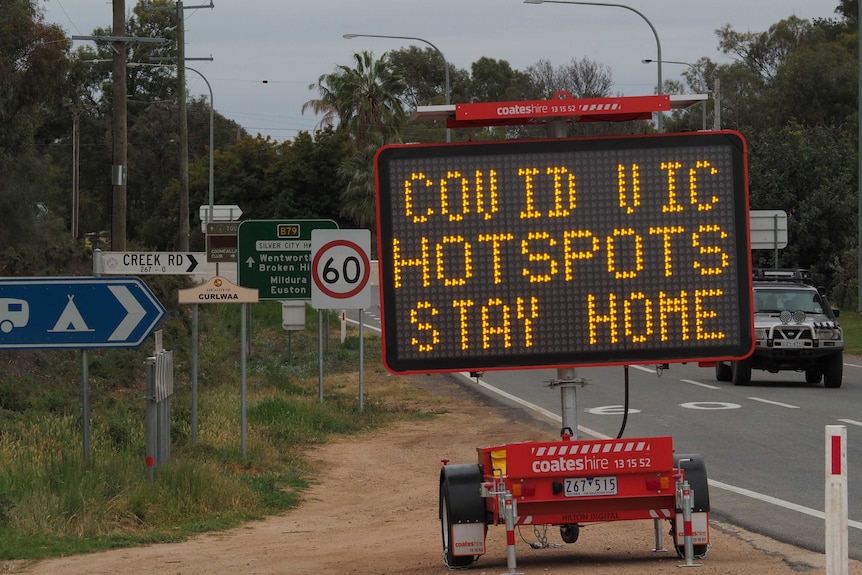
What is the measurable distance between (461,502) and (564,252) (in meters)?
1.76

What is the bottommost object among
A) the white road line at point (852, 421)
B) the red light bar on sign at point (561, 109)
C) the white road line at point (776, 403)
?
the white road line at point (852, 421)

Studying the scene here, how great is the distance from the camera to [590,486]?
8844 millimetres

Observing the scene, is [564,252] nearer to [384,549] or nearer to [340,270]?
[384,549]

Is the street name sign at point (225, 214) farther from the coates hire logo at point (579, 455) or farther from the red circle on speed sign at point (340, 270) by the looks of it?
the coates hire logo at point (579, 455)

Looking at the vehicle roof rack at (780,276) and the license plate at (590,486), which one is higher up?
the vehicle roof rack at (780,276)

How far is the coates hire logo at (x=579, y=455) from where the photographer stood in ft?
28.8

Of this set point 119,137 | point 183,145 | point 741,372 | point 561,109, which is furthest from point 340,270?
point 183,145

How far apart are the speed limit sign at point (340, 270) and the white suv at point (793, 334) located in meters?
7.55

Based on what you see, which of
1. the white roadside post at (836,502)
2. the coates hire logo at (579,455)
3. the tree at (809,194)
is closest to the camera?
the white roadside post at (836,502)

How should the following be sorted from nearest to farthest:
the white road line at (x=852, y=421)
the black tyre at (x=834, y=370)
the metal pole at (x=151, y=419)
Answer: the metal pole at (x=151, y=419) < the white road line at (x=852, y=421) < the black tyre at (x=834, y=370)

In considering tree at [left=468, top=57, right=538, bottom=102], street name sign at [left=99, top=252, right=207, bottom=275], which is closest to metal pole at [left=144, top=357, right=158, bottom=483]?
street name sign at [left=99, top=252, right=207, bottom=275]

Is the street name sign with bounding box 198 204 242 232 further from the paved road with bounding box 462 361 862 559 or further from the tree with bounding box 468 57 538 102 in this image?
the tree with bounding box 468 57 538 102

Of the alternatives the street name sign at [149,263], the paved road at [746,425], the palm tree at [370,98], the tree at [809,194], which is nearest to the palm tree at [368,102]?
the palm tree at [370,98]

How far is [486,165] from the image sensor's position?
841 cm
